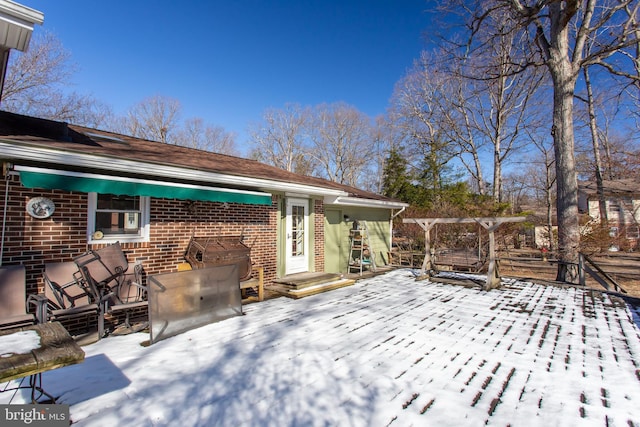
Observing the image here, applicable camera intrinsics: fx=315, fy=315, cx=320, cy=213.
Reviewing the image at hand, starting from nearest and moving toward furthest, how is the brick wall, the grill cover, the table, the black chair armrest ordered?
the table
the black chair armrest
the grill cover
the brick wall

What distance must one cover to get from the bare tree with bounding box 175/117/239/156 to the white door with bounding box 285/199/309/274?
25.9 m

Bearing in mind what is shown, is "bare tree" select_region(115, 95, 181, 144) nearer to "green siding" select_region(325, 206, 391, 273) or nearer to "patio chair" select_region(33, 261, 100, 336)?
"green siding" select_region(325, 206, 391, 273)

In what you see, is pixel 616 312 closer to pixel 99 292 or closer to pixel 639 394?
pixel 639 394

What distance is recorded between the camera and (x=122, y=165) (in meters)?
4.89

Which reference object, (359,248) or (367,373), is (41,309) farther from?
(359,248)

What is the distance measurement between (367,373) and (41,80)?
23.9m

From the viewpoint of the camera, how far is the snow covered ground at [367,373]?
274cm

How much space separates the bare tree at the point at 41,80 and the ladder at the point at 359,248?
19.6 m

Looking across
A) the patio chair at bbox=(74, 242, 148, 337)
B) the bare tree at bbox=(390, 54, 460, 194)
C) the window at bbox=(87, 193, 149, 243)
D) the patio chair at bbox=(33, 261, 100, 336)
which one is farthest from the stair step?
the bare tree at bbox=(390, 54, 460, 194)

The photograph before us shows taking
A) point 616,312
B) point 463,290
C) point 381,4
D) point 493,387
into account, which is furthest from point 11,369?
point 381,4

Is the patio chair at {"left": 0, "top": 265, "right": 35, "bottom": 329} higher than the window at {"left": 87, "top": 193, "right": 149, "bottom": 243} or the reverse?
the reverse

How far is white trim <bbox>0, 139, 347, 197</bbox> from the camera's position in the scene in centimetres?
404

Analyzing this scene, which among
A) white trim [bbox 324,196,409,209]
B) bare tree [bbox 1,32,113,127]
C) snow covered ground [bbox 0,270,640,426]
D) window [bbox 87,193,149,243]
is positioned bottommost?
snow covered ground [bbox 0,270,640,426]

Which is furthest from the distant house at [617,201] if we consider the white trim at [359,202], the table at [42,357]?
the table at [42,357]
